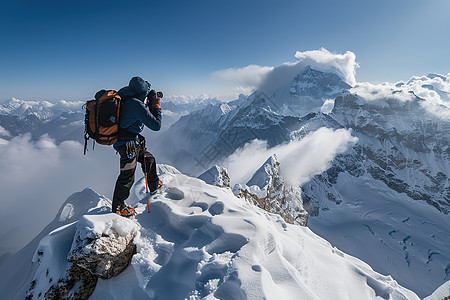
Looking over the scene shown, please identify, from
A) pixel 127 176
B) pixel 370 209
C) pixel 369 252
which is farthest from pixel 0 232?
pixel 370 209

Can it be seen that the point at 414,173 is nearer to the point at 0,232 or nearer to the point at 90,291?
the point at 90,291

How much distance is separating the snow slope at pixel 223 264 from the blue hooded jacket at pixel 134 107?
2.39 m

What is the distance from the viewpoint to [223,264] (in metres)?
3.89

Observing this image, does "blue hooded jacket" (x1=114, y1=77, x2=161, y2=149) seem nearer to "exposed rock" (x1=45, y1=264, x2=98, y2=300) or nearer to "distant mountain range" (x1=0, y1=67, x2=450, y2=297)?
"exposed rock" (x1=45, y1=264, x2=98, y2=300)

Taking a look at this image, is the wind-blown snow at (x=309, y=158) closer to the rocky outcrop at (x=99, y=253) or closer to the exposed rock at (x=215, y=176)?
the exposed rock at (x=215, y=176)

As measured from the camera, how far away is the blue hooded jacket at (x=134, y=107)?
4.88 metres

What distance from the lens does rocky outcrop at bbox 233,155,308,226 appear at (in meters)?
24.9

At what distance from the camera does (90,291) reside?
4.32 m

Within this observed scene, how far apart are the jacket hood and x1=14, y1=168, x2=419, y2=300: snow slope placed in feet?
9.98

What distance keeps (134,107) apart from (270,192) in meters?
42.1

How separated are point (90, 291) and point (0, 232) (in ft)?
413

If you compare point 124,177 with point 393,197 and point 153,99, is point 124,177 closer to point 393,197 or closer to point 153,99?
point 153,99

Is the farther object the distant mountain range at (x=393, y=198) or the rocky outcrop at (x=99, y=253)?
the distant mountain range at (x=393, y=198)

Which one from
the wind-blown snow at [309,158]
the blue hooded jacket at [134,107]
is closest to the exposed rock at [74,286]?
the blue hooded jacket at [134,107]
